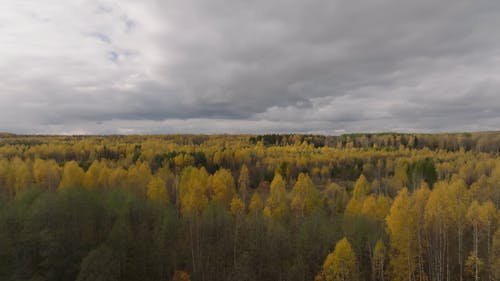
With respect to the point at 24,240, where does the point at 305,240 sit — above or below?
below

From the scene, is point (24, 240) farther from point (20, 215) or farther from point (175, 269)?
point (175, 269)

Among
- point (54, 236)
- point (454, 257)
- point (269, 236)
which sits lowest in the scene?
point (454, 257)

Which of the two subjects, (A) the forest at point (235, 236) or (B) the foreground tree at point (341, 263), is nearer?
(A) the forest at point (235, 236)

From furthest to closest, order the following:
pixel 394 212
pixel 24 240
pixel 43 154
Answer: pixel 43 154 < pixel 394 212 < pixel 24 240

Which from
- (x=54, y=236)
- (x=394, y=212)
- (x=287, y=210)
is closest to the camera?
(x=54, y=236)

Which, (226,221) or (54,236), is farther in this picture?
(226,221)

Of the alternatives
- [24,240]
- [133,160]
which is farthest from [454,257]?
[133,160]

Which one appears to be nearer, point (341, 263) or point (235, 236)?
point (341, 263)

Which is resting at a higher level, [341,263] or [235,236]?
[341,263]

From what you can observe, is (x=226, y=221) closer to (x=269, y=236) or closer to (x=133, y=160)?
(x=269, y=236)

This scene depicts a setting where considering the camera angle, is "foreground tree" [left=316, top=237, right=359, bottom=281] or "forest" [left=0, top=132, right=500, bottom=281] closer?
"forest" [left=0, top=132, right=500, bottom=281]
